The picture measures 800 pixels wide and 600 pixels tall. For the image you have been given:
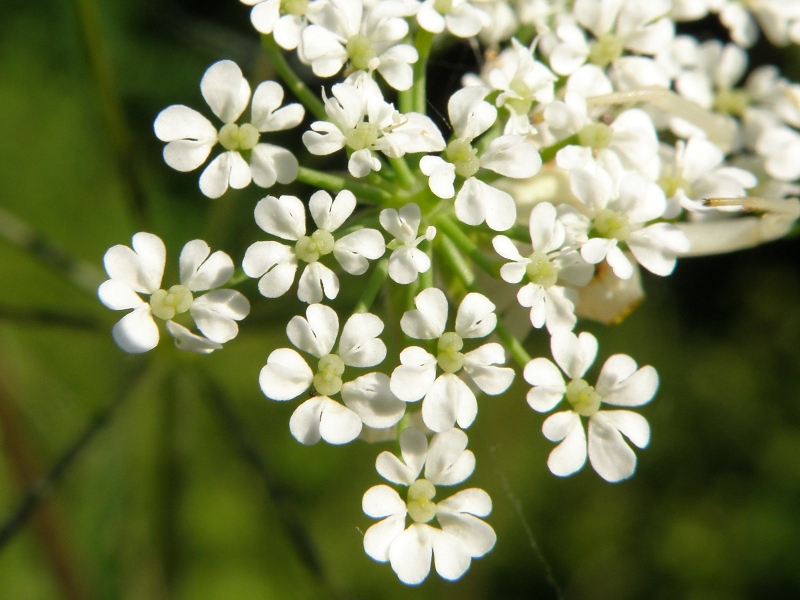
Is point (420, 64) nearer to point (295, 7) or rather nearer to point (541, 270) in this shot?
point (295, 7)

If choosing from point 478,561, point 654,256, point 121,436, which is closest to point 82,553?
point 121,436

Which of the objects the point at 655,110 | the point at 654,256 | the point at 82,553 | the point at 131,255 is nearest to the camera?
the point at 131,255

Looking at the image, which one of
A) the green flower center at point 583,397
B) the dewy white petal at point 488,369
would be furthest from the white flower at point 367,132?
the green flower center at point 583,397

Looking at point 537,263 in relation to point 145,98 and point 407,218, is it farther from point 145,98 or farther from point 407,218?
point 145,98

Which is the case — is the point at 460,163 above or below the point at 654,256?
above

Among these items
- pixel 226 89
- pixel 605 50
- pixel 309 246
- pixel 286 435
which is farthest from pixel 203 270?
pixel 286 435

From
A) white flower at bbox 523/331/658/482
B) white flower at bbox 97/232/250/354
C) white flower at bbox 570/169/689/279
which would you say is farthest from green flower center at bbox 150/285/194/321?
white flower at bbox 570/169/689/279
